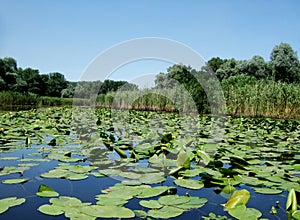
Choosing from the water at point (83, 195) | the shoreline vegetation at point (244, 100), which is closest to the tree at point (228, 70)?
the shoreline vegetation at point (244, 100)

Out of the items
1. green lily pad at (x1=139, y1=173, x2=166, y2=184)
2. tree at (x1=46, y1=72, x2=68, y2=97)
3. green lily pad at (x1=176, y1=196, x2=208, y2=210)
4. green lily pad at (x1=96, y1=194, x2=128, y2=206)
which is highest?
tree at (x1=46, y1=72, x2=68, y2=97)

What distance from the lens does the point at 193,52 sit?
5820 mm

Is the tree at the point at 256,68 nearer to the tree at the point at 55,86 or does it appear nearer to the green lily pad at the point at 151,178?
the green lily pad at the point at 151,178

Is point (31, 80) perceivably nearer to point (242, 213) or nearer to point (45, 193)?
point (45, 193)

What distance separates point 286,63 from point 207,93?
727 inches

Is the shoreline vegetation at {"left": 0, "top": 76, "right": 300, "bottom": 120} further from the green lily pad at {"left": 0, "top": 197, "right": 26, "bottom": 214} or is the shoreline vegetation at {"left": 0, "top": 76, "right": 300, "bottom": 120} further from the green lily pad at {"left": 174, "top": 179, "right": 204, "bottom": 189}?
the green lily pad at {"left": 0, "top": 197, "right": 26, "bottom": 214}

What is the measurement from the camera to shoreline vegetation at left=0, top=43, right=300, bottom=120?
35.4ft

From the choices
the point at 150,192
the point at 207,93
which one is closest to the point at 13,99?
the point at 207,93

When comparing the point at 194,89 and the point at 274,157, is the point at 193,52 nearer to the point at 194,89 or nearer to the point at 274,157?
the point at 274,157

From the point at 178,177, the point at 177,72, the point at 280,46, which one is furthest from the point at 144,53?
the point at 280,46

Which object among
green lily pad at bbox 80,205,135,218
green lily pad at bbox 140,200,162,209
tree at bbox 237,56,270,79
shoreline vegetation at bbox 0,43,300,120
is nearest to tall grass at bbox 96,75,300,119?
shoreline vegetation at bbox 0,43,300,120

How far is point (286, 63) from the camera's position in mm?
28422

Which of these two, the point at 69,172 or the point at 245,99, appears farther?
the point at 245,99

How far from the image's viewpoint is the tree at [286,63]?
28559 mm
